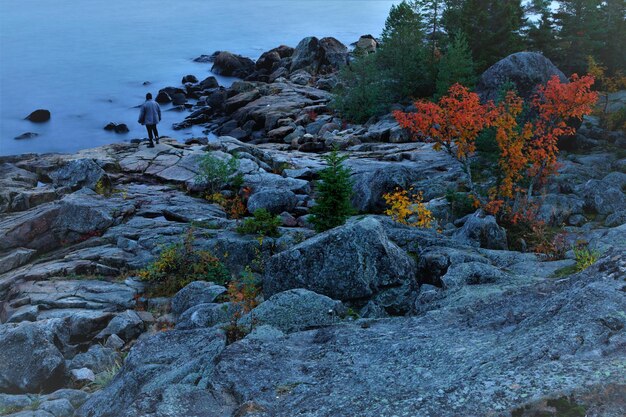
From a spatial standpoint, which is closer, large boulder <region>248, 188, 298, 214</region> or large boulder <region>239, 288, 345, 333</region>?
large boulder <region>239, 288, 345, 333</region>

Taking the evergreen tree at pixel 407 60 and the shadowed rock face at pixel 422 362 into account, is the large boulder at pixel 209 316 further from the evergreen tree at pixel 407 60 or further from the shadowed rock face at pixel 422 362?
the evergreen tree at pixel 407 60

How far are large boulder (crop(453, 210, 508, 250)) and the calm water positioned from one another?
35.4m

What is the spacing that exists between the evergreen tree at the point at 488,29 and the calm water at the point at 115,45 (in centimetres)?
2346

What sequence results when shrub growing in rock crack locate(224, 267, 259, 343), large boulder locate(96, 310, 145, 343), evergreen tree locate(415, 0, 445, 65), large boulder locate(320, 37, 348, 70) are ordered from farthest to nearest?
large boulder locate(320, 37, 348, 70) → evergreen tree locate(415, 0, 445, 65) → large boulder locate(96, 310, 145, 343) → shrub growing in rock crack locate(224, 267, 259, 343)

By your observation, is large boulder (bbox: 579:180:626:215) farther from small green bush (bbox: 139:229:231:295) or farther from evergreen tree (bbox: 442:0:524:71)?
Result: evergreen tree (bbox: 442:0:524:71)

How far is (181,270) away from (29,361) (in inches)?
243

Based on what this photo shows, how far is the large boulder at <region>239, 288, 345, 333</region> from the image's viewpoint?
9.79m

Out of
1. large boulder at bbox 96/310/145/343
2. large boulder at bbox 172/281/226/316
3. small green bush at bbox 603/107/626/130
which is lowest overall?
large boulder at bbox 96/310/145/343

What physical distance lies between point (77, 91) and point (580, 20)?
4958 centimetres

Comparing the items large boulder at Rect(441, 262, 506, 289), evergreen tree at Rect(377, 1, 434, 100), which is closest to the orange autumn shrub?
large boulder at Rect(441, 262, 506, 289)

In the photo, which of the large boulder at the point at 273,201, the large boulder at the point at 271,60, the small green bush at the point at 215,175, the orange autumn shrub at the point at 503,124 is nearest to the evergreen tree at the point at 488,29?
the orange autumn shrub at the point at 503,124

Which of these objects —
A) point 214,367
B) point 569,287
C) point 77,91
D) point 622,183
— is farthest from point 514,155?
point 77,91

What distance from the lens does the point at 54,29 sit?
94750 mm

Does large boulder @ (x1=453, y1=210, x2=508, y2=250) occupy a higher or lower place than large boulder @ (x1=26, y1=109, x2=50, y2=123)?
lower
